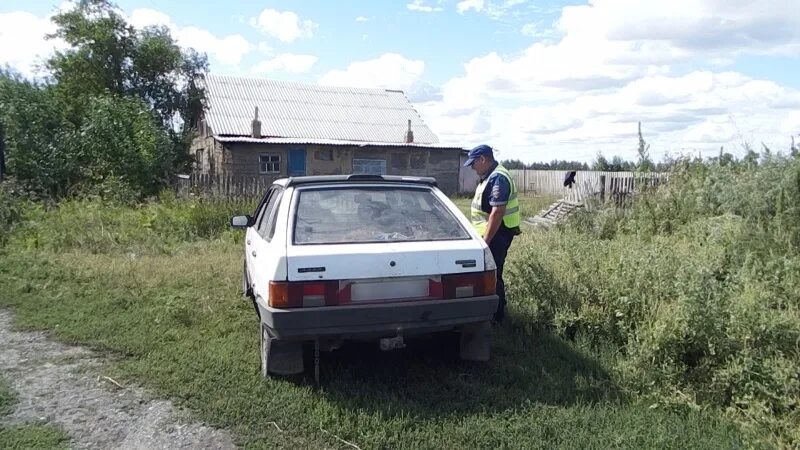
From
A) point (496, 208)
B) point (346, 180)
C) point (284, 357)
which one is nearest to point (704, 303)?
point (496, 208)

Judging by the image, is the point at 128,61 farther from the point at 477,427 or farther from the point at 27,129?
the point at 477,427

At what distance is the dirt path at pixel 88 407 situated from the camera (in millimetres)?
3498

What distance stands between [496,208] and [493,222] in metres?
0.13

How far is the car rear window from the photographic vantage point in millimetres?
4078

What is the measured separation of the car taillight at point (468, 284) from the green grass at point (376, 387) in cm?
69

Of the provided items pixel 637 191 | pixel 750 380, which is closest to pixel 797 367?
pixel 750 380

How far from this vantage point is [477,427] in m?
3.58

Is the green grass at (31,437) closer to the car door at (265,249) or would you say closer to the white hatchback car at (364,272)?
the white hatchback car at (364,272)

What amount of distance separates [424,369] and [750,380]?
2.20 metres

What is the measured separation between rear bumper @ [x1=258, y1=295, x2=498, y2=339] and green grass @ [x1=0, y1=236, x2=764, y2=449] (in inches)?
19.9

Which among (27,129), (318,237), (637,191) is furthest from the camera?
(27,129)

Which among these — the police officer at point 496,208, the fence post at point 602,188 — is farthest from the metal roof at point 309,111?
the police officer at point 496,208

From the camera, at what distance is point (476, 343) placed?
4.39 meters

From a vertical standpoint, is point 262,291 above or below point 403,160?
below
